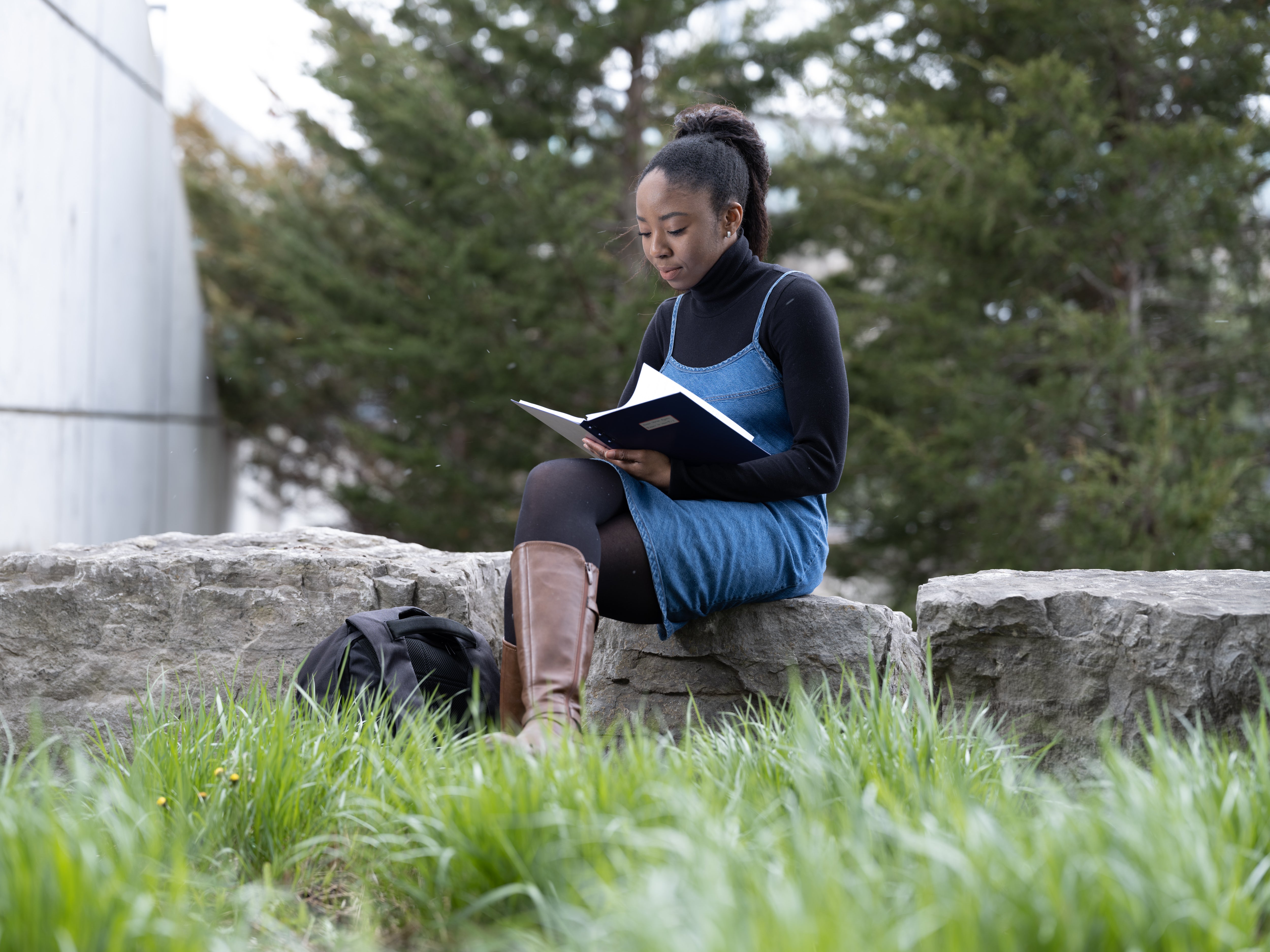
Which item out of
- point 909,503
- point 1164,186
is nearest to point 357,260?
point 909,503

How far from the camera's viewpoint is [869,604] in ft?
8.19

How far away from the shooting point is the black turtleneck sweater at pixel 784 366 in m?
Answer: 2.29

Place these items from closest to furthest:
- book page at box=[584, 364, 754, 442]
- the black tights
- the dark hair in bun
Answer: book page at box=[584, 364, 754, 442] → the black tights → the dark hair in bun

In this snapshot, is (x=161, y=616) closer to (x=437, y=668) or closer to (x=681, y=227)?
(x=437, y=668)

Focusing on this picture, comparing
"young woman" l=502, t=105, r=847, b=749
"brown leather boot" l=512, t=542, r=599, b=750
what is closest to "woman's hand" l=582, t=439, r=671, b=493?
"young woman" l=502, t=105, r=847, b=749

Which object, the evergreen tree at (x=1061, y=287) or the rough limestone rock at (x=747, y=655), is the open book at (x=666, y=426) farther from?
the evergreen tree at (x=1061, y=287)

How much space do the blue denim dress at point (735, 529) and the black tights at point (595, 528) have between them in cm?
3

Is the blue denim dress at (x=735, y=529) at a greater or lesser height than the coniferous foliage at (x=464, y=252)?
lesser

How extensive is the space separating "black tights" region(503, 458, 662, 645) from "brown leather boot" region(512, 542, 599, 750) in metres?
0.03

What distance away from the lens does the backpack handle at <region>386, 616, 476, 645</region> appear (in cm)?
237

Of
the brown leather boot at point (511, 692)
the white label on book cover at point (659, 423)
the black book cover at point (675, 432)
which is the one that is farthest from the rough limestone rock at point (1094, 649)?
the brown leather boot at point (511, 692)

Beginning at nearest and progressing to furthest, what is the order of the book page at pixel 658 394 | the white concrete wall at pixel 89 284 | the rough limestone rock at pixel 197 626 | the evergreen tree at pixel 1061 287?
the book page at pixel 658 394 < the rough limestone rock at pixel 197 626 < the white concrete wall at pixel 89 284 < the evergreen tree at pixel 1061 287

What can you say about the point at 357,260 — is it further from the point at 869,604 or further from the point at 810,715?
the point at 810,715

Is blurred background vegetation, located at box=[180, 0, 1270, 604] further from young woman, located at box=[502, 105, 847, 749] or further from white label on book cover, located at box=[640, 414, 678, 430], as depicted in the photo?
white label on book cover, located at box=[640, 414, 678, 430]
